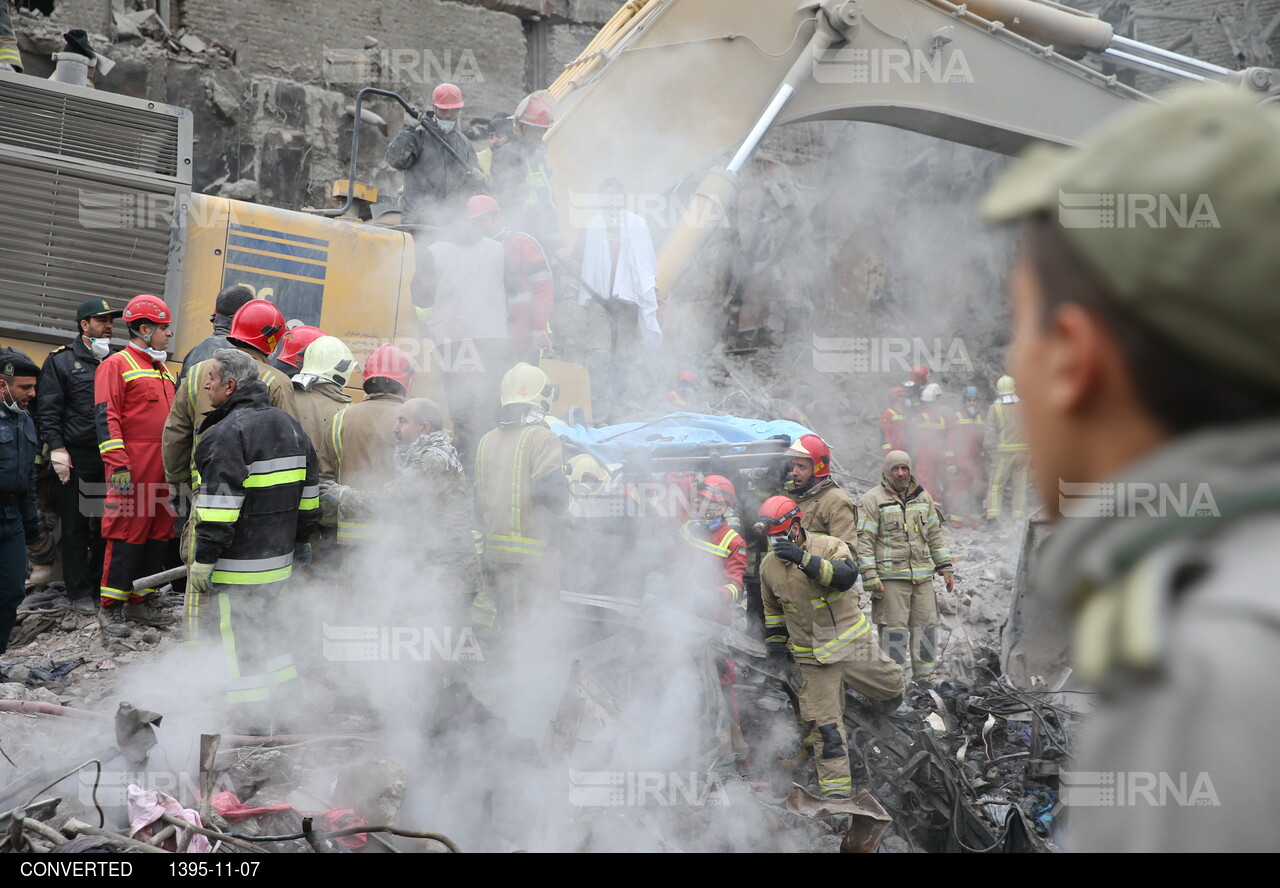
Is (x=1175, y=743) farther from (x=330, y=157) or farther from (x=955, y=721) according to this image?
(x=330, y=157)

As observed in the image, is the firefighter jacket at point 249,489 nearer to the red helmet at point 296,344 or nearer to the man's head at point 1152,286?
the red helmet at point 296,344

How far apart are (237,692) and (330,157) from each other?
10.9 m

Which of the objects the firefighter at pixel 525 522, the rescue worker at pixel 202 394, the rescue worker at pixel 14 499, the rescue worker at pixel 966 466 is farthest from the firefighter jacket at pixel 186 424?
the rescue worker at pixel 966 466

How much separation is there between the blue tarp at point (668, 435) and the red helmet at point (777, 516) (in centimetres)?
77

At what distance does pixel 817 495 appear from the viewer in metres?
Answer: 7.25

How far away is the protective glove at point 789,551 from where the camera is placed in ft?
19.5

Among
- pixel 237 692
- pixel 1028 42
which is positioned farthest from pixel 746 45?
pixel 237 692

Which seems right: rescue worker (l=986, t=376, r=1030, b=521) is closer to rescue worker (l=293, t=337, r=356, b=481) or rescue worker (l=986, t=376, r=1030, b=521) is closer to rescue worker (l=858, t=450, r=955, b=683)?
rescue worker (l=858, t=450, r=955, b=683)

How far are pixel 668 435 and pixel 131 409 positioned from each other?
3.46 metres

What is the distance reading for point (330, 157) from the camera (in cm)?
1380

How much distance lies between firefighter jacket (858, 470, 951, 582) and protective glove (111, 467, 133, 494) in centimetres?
537

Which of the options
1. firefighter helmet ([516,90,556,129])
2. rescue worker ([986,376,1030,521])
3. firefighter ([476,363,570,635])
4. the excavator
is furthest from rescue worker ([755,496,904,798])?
rescue worker ([986,376,1030,521])

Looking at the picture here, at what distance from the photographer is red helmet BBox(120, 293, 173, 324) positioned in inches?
234
